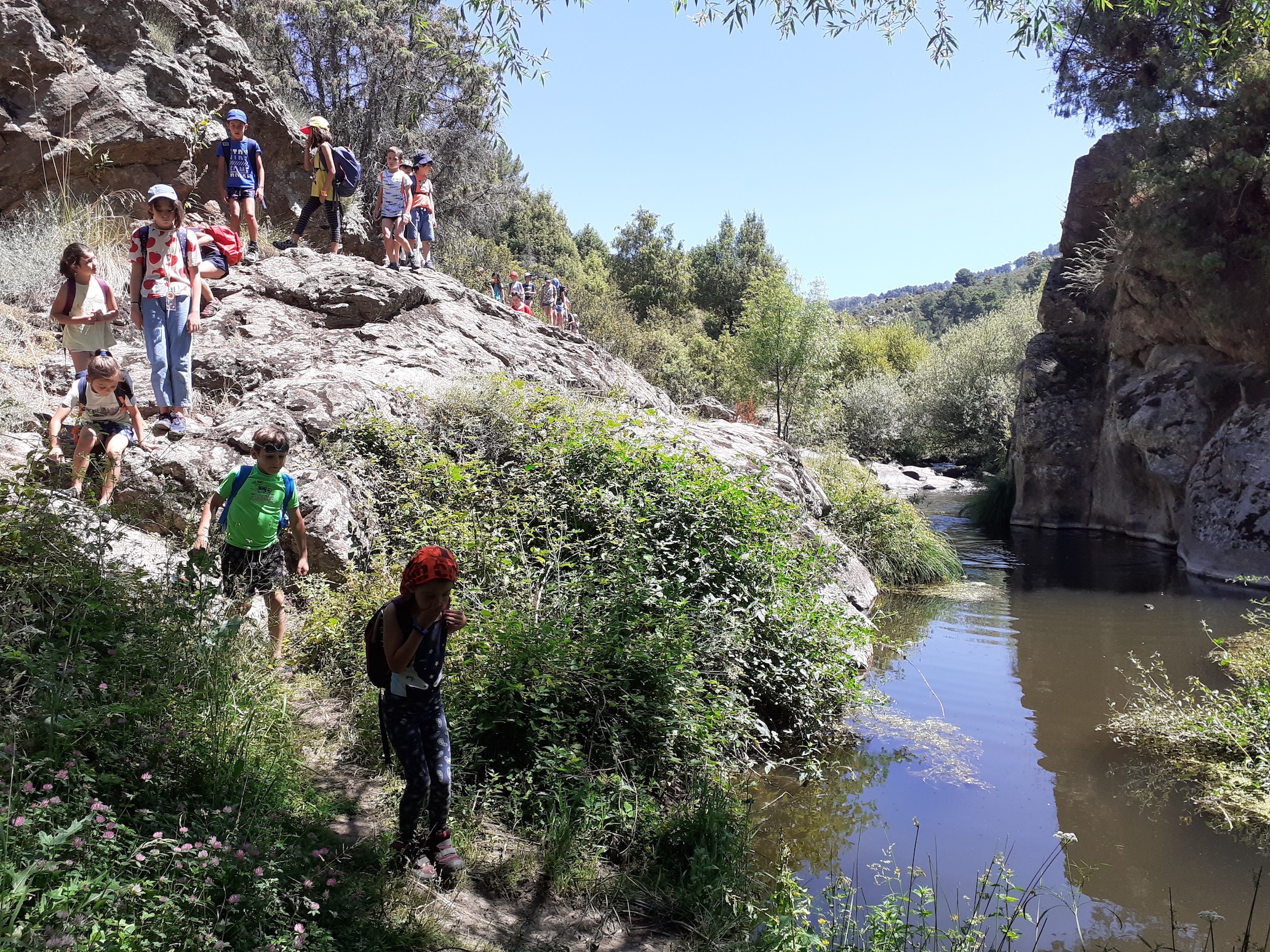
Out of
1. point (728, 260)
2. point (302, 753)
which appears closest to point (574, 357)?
point (302, 753)

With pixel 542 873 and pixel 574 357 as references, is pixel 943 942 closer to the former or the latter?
pixel 542 873

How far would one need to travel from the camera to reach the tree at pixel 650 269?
48.1 meters

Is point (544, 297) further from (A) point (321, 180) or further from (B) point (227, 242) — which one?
(B) point (227, 242)

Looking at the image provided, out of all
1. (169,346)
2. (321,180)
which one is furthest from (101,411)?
(321,180)

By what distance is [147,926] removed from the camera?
2.41 metres

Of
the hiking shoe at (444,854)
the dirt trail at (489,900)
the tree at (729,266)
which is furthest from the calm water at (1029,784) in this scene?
the tree at (729,266)

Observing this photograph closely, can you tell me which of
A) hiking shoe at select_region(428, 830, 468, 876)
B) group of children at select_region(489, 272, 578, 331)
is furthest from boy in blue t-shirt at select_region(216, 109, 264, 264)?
hiking shoe at select_region(428, 830, 468, 876)

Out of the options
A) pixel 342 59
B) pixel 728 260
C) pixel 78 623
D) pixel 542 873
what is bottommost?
pixel 542 873

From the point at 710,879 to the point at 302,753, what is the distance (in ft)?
7.57

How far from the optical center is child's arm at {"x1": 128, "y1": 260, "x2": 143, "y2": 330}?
21.0 ft

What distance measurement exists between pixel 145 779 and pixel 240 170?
8864mm

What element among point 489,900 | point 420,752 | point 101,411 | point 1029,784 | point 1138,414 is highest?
point 1138,414

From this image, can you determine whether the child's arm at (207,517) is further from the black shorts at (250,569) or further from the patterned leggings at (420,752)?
the patterned leggings at (420,752)

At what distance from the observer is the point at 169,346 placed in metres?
6.73
